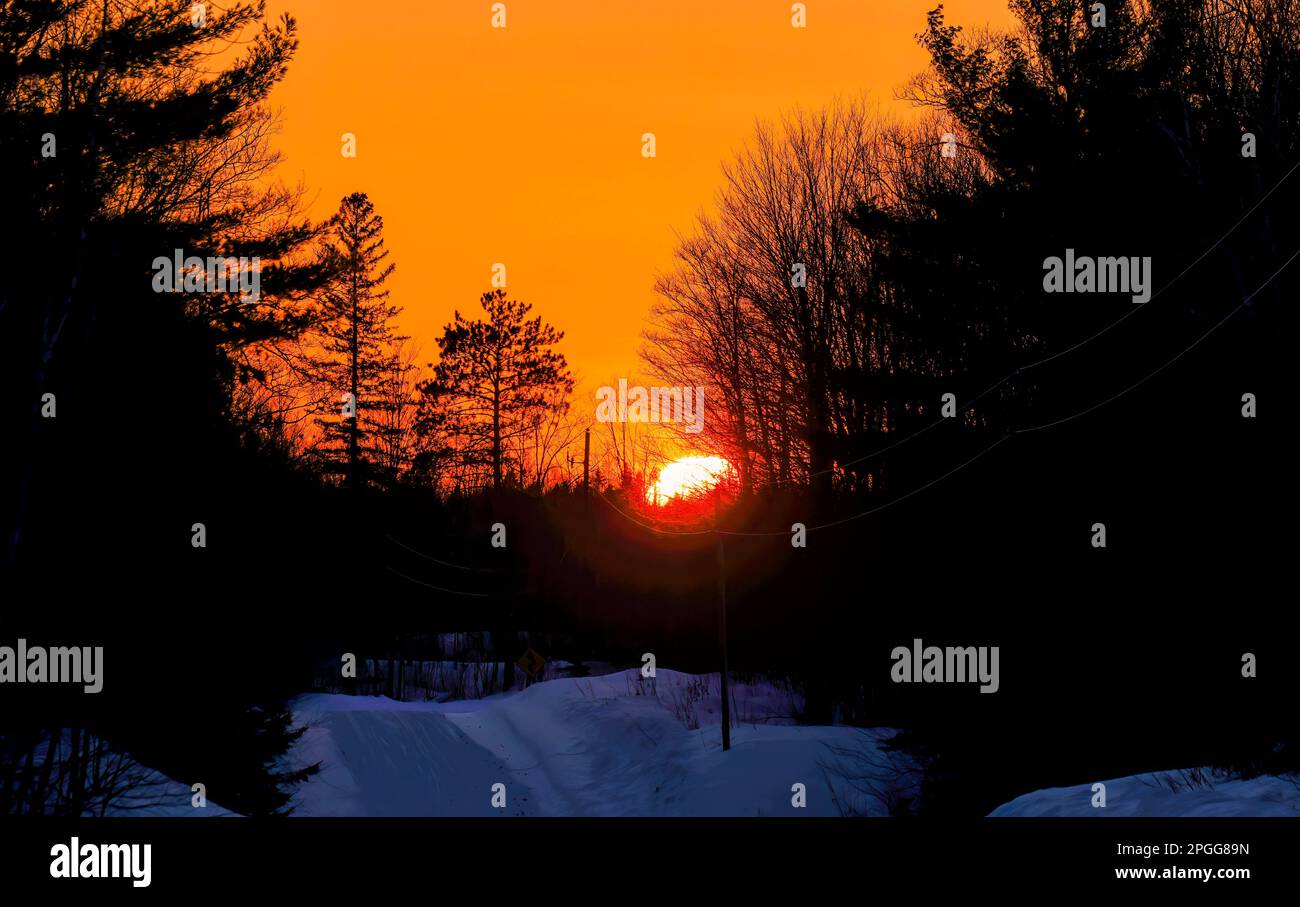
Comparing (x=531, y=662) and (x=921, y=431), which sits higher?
(x=921, y=431)

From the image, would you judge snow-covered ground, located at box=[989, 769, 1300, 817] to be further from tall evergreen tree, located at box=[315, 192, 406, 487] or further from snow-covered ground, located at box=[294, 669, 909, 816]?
tall evergreen tree, located at box=[315, 192, 406, 487]

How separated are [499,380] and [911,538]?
45203 millimetres

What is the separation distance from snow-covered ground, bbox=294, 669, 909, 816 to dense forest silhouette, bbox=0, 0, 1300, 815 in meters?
1.58

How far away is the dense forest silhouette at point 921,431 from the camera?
16562 millimetres

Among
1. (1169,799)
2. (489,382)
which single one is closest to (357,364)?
(489,382)

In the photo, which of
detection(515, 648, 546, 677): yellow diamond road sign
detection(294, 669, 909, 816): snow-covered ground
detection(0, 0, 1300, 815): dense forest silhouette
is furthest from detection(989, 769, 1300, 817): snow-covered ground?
detection(515, 648, 546, 677): yellow diamond road sign

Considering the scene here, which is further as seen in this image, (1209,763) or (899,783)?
(899,783)

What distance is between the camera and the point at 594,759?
1172 inches

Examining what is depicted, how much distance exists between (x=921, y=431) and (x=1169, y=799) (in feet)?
53.8

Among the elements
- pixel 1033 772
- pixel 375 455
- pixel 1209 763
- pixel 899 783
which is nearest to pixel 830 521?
pixel 899 783

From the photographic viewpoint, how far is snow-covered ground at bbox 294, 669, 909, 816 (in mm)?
22031

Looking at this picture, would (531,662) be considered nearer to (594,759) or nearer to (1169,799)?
(594,759)

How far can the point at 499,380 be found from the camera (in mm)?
68000
